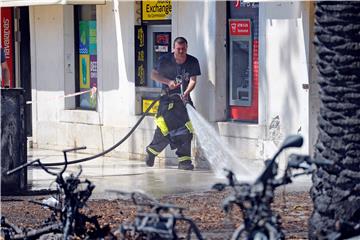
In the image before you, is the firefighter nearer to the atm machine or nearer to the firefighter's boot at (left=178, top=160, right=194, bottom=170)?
the firefighter's boot at (left=178, top=160, right=194, bottom=170)

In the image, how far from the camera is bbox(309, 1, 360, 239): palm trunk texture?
5.64 meters

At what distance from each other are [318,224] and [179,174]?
679 centimetres

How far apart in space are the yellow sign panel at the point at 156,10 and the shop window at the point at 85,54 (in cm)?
124

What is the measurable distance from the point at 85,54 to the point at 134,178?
3.70 metres

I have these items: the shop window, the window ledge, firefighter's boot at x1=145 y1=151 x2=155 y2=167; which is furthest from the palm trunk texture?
the shop window

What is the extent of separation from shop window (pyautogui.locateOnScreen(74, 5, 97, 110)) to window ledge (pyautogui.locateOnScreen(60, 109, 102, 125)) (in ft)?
0.55

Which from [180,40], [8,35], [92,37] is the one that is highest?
[8,35]

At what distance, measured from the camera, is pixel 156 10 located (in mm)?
13977

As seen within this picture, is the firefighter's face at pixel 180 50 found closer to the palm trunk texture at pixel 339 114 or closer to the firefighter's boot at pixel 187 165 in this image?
the firefighter's boot at pixel 187 165

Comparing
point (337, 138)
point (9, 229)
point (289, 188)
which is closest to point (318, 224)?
point (337, 138)

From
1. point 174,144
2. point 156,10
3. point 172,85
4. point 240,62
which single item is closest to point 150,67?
point 156,10

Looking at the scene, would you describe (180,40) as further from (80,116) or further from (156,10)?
(80,116)

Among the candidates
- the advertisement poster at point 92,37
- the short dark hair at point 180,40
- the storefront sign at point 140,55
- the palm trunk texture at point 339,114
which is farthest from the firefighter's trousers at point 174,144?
the palm trunk texture at point 339,114

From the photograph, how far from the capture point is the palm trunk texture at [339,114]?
5.64 m
